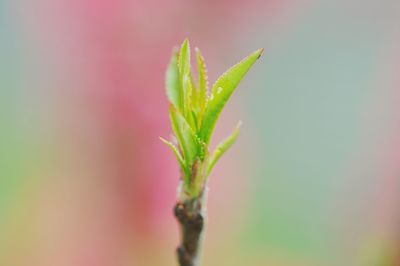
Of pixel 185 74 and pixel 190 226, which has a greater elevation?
pixel 185 74

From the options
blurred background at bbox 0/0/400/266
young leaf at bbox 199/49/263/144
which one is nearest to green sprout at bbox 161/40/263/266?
young leaf at bbox 199/49/263/144

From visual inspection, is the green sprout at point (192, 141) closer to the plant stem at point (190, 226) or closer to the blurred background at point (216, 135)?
the plant stem at point (190, 226)

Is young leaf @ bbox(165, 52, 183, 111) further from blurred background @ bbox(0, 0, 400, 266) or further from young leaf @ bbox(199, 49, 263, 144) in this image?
blurred background @ bbox(0, 0, 400, 266)

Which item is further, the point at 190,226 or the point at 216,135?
the point at 216,135

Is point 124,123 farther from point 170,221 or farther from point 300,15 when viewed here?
point 300,15

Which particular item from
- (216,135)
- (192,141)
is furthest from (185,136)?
(216,135)

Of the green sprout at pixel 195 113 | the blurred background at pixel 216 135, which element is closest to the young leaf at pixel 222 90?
the green sprout at pixel 195 113

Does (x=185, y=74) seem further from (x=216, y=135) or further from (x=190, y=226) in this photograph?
(x=216, y=135)

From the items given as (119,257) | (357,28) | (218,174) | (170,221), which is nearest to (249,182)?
(218,174)
